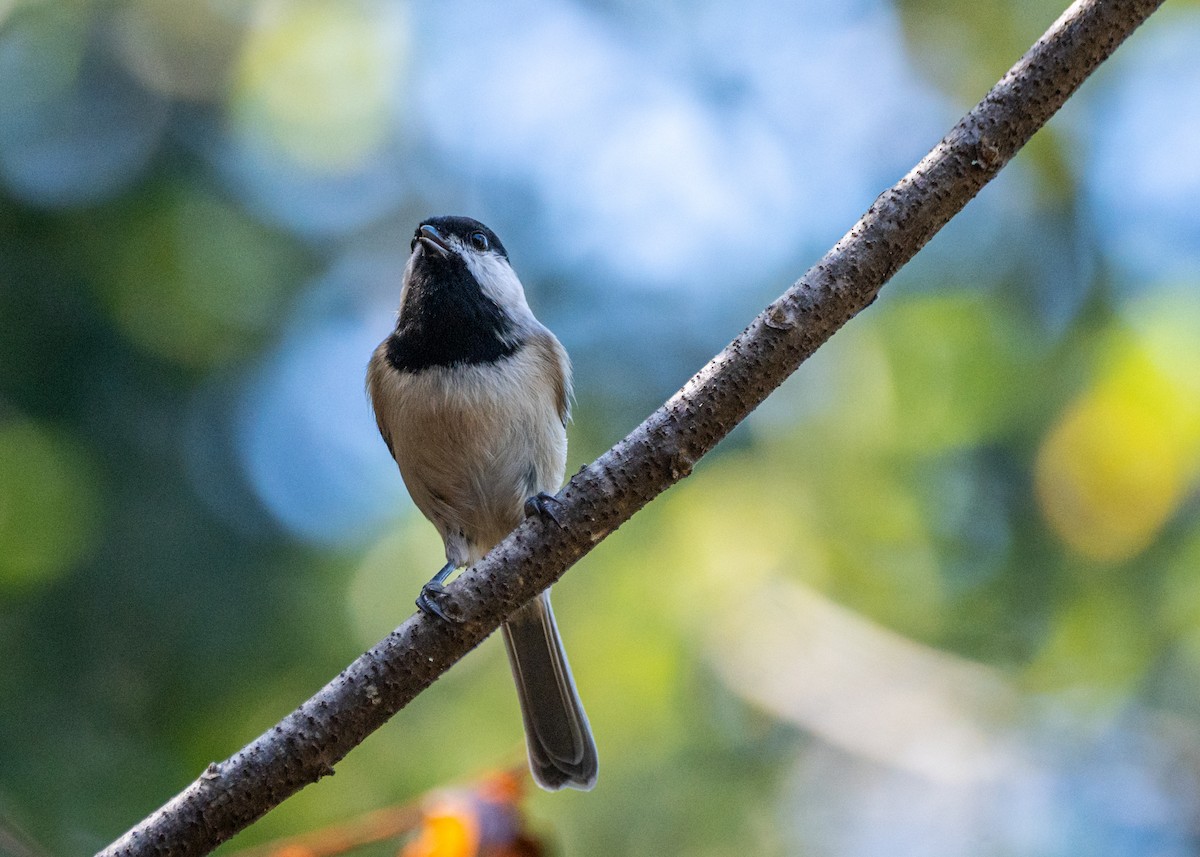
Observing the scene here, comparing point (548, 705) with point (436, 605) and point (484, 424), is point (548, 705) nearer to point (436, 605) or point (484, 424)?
point (484, 424)

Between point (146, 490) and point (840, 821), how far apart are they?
3.68 m

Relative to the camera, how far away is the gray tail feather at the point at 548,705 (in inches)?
150

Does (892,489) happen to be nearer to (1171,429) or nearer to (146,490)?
(1171,429)

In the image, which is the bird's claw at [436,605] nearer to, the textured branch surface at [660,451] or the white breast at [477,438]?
the textured branch surface at [660,451]

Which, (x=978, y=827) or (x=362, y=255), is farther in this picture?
(x=362, y=255)

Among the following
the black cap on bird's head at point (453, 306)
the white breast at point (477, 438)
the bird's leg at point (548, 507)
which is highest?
the black cap on bird's head at point (453, 306)

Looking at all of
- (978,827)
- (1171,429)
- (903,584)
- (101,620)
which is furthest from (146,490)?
(1171,429)

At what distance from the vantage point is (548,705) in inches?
152

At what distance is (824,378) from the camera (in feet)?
18.4

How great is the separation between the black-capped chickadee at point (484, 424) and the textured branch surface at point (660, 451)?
46.3 inches

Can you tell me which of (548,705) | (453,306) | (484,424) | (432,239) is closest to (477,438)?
(484,424)

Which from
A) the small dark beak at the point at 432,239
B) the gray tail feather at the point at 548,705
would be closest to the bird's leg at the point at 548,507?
the gray tail feather at the point at 548,705

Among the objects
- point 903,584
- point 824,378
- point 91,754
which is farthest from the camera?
point 824,378

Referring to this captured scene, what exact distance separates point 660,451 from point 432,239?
1854 mm
